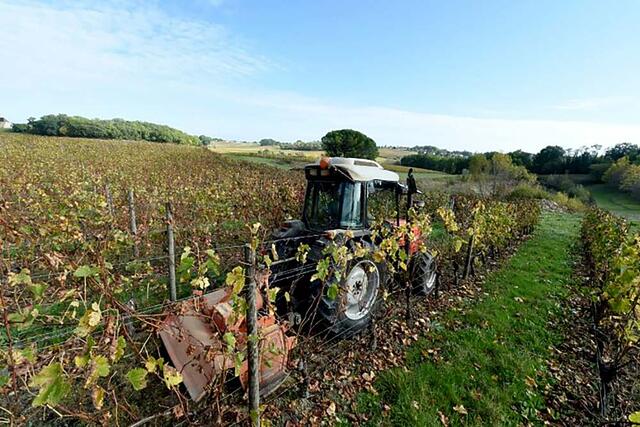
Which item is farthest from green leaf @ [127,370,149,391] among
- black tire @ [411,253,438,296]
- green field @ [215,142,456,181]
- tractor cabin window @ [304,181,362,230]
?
green field @ [215,142,456,181]

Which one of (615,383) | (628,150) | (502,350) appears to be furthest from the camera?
(628,150)

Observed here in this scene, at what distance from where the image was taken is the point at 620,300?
9.77 feet

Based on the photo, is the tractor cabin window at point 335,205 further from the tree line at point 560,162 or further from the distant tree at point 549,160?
the distant tree at point 549,160

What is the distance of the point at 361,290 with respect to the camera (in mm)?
4215

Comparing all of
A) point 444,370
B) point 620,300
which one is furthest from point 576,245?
point 444,370

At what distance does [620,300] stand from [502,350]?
4.86 feet

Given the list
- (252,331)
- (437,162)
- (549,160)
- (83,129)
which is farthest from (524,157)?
(83,129)

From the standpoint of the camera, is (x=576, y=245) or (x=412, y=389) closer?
(x=412, y=389)

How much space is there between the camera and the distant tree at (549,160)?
164 feet

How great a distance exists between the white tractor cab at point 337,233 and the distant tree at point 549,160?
59125mm

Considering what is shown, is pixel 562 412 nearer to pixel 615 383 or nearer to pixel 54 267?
pixel 615 383

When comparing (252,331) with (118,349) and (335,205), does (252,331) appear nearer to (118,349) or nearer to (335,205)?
(118,349)

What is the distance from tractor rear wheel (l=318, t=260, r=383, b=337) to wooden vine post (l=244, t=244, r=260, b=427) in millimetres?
1440

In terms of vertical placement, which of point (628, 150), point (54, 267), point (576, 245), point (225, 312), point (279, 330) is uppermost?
point (628, 150)
